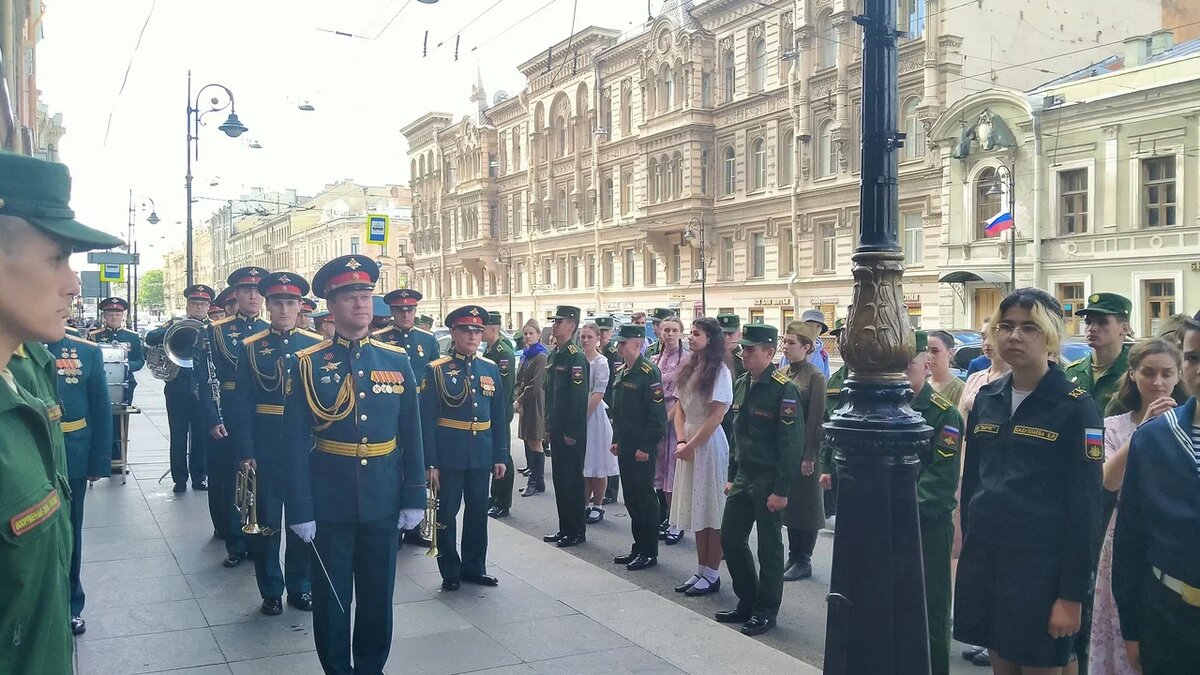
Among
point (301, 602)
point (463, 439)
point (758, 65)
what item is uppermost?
point (758, 65)

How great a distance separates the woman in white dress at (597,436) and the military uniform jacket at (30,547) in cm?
772

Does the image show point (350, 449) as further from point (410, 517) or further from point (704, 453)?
point (704, 453)

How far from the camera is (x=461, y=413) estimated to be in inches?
287

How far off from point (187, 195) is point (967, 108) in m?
25.5

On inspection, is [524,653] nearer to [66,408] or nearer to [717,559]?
[717,559]

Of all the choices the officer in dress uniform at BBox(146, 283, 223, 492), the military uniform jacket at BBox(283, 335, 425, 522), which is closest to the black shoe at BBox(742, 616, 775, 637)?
the military uniform jacket at BBox(283, 335, 425, 522)

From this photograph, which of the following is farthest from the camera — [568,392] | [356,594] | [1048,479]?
[568,392]

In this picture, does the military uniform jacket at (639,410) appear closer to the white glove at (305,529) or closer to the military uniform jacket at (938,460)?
the military uniform jacket at (938,460)

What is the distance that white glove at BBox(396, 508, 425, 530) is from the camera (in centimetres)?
522

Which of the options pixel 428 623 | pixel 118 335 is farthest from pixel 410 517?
pixel 118 335

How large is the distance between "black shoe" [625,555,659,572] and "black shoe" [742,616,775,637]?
1.77 metres

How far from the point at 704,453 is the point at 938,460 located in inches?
84.3

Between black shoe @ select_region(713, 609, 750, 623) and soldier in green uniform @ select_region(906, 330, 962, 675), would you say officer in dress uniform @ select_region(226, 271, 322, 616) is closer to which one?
black shoe @ select_region(713, 609, 750, 623)

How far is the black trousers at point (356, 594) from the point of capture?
16.1 ft
